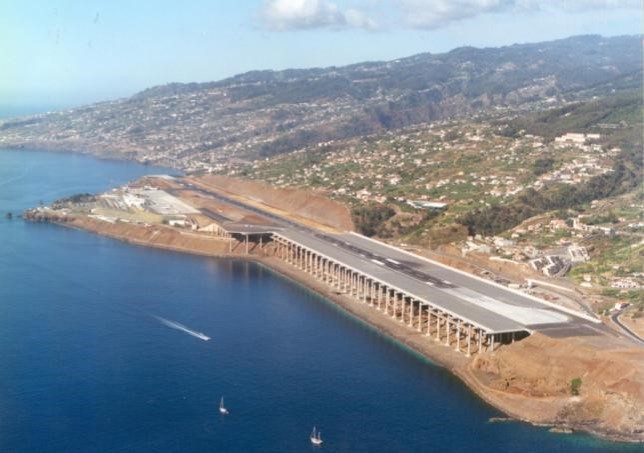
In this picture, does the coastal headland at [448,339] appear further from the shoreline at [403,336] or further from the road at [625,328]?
the road at [625,328]

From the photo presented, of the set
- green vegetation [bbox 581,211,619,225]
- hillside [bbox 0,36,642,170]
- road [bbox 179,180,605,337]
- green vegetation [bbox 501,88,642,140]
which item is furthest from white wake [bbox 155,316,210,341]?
hillside [bbox 0,36,642,170]

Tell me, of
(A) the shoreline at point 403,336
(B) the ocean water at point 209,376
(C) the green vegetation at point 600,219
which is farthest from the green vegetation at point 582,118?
(B) the ocean water at point 209,376

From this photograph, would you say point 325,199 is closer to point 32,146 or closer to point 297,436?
point 297,436

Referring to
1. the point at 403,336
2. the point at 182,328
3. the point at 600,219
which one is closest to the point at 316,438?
the point at 403,336

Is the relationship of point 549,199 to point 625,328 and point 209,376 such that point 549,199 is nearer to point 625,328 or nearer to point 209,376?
point 625,328

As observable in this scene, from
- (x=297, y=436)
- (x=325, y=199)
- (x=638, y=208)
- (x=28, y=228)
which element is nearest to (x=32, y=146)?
(x=28, y=228)

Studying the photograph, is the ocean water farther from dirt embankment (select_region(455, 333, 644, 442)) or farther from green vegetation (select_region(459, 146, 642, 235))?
green vegetation (select_region(459, 146, 642, 235))
